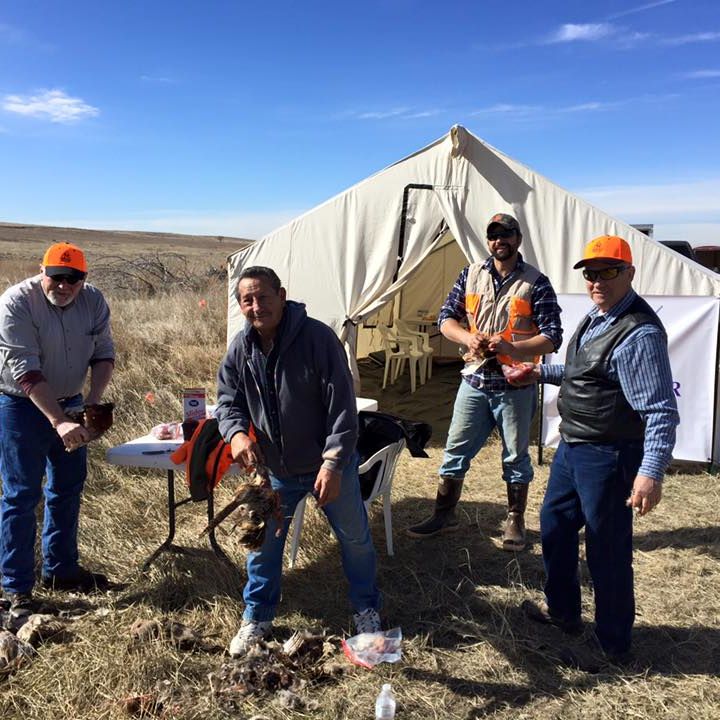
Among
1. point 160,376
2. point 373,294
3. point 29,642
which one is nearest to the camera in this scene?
point 29,642

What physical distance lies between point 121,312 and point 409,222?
6.80 m

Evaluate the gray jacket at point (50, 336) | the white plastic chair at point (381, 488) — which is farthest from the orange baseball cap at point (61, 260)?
the white plastic chair at point (381, 488)

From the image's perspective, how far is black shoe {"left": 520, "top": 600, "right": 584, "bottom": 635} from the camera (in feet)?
10.2

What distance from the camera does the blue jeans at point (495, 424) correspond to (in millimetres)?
3721

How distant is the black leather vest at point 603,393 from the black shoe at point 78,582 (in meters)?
2.62

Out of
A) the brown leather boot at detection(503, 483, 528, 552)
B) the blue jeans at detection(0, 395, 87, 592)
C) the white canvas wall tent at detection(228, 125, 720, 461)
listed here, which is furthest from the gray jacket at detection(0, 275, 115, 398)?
the white canvas wall tent at detection(228, 125, 720, 461)

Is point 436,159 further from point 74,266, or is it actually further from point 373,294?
point 74,266

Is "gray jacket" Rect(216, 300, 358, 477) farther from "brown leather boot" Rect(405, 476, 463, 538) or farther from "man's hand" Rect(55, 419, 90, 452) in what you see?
"brown leather boot" Rect(405, 476, 463, 538)

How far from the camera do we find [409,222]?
6609 millimetres

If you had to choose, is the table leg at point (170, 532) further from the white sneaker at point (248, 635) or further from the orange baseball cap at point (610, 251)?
the orange baseball cap at point (610, 251)

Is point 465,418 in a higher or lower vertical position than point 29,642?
higher

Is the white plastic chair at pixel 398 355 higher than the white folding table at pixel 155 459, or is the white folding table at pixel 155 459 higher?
the white plastic chair at pixel 398 355

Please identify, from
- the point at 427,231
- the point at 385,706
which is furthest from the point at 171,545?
the point at 427,231

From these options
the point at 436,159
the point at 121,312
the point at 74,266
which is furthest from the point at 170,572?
the point at 121,312
